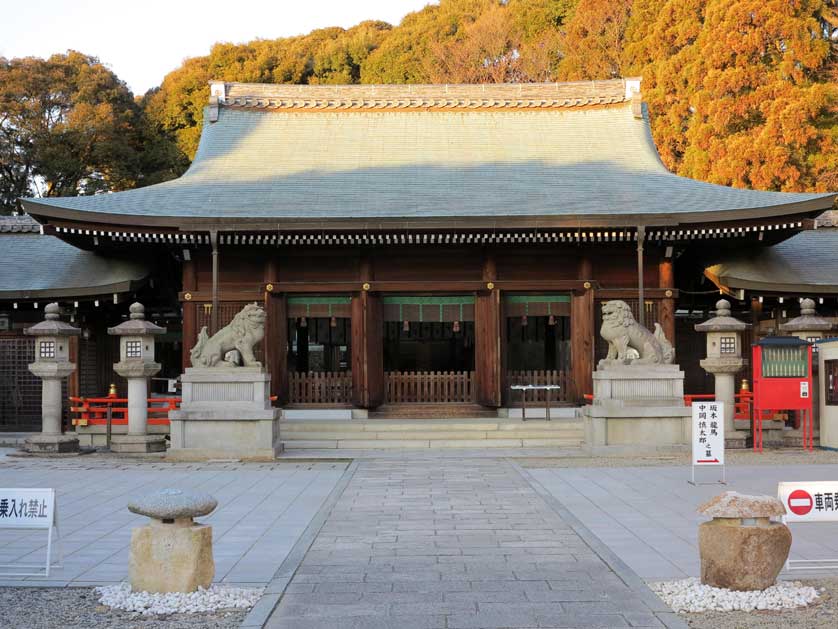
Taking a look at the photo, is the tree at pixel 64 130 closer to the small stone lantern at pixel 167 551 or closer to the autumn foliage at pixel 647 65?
the autumn foliage at pixel 647 65

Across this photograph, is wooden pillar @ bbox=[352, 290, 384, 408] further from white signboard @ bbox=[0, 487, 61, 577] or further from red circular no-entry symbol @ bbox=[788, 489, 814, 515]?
red circular no-entry symbol @ bbox=[788, 489, 814, 515]

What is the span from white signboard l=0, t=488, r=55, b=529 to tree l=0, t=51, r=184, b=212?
3224 cm

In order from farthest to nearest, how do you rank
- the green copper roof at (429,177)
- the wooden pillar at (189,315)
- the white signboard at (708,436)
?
the wooden pillar at (189,315), the green copper roof at (429,177), the white signboard at (708,436)

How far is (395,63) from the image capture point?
4684 cm

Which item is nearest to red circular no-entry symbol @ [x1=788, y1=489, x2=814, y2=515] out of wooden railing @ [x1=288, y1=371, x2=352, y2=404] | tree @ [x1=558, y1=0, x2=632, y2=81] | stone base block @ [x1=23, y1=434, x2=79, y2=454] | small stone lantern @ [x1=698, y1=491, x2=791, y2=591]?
small stone lantern @ [x1=698, y1=491, x2=791, y2=591]

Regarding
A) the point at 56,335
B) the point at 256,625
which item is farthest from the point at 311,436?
the point at 256,625

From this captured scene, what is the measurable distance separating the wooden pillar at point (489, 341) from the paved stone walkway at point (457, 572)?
7.52 meters

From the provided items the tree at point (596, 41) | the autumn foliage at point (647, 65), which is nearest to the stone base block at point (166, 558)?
the autumn foliage at point (647, 65)

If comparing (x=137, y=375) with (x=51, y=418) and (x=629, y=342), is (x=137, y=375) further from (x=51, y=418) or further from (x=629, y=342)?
(x=629, y=342)

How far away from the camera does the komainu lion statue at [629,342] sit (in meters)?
15.7

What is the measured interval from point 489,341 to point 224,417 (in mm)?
6065

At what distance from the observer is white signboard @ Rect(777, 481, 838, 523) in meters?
6.55

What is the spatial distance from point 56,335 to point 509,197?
9.62 m

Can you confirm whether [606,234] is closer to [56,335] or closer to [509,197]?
[509,197]
